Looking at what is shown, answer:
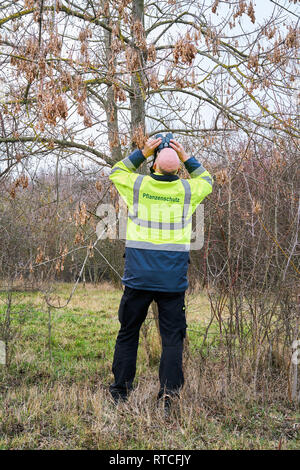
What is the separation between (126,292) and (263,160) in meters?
1.98

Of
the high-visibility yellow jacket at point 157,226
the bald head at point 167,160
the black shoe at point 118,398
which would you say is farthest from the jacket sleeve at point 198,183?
the black shoe at point 118,398

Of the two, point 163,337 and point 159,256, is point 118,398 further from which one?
point 159,256

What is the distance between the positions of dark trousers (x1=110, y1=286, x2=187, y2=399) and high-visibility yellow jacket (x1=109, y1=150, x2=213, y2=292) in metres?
0.14

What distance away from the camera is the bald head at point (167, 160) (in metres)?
3.21

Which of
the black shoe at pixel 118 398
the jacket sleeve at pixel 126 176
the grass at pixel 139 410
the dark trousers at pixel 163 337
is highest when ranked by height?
the jacket sleeve at pixel 126 176

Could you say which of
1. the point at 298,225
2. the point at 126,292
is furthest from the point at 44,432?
the point at 298,225

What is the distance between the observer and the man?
3.18 m

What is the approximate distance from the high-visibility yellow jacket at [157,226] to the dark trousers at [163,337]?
0.45ft

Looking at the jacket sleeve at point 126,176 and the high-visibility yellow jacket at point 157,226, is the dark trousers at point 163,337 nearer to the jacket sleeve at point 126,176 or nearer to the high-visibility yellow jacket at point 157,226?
the high-visibility yellow jacket at point 157,226

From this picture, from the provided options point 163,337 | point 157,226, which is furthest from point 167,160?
point 163,337

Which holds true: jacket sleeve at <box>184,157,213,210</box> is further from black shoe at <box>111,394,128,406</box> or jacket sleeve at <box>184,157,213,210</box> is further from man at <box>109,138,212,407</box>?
black shoe at <box>111,394,128,406</box>

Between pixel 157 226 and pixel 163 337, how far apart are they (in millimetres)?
892

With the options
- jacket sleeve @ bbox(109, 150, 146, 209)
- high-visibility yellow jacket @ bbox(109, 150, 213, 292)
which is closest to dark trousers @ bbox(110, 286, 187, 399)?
high-visibility yellow jacket @ bbox(109, 150, 213, 292)
